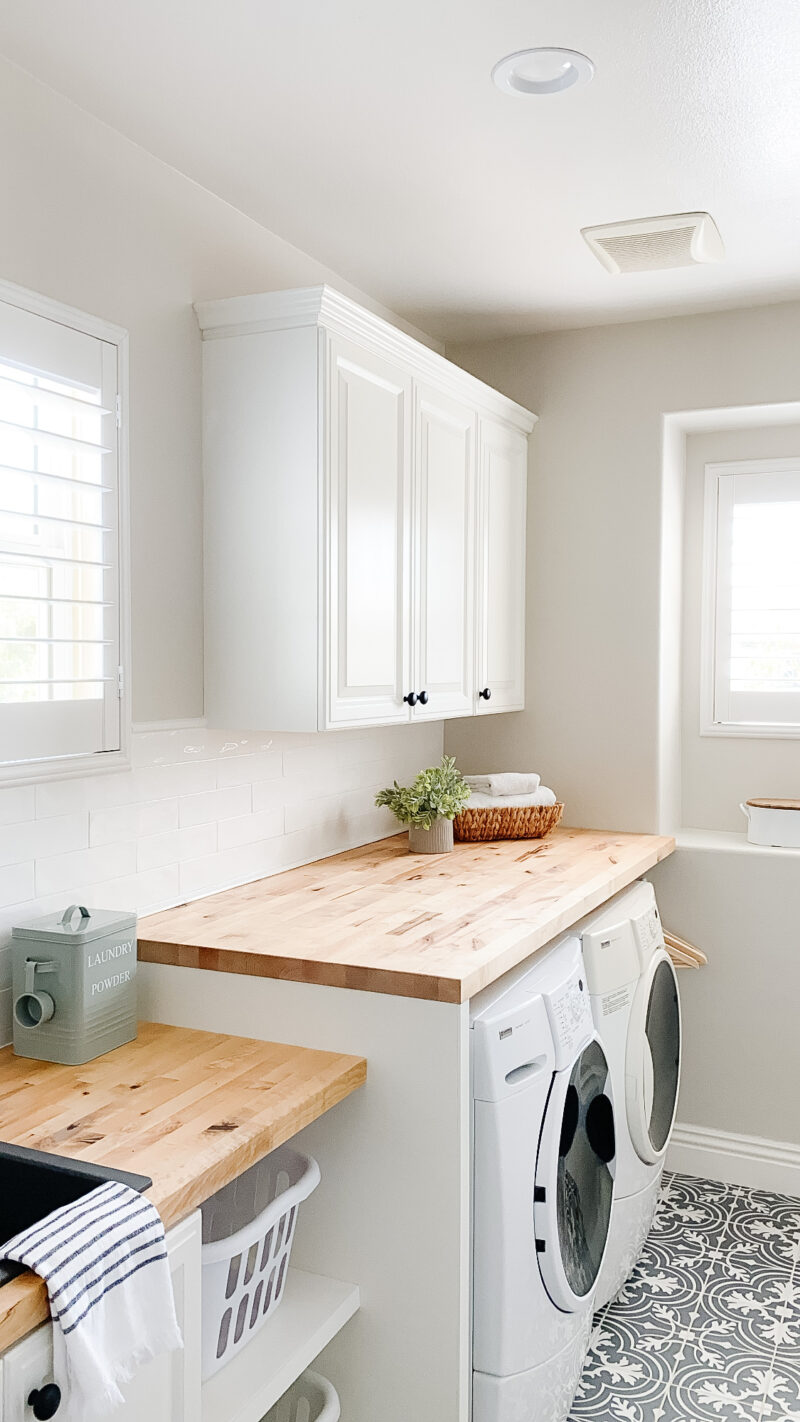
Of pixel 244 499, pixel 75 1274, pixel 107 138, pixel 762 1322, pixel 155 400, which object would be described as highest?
pixel 107 138

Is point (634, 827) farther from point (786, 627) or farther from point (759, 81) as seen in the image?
point (759, 81)

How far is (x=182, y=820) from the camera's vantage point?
2.43m

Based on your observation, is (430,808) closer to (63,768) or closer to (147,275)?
(63,768)

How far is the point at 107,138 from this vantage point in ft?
7.08

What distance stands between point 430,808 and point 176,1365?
179cm

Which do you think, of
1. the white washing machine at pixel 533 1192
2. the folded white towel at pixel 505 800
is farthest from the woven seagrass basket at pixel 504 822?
the white washing machine at pixel 533 1192

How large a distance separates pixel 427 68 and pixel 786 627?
88.6 inches

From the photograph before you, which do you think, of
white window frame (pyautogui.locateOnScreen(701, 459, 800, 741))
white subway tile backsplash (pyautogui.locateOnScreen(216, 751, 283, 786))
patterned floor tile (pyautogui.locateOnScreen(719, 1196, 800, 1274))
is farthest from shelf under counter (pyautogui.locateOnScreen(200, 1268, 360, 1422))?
white window frame (pyautogui.locateOnScreen(701, 459, 800, 741))

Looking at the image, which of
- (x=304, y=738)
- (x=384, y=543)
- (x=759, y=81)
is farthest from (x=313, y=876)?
(x=759, y=81)

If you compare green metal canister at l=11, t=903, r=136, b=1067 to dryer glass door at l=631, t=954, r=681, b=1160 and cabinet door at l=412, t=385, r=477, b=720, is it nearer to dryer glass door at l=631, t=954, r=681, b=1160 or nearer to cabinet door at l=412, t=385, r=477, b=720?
cabinet door at l=412, t=385, r=477, b=720

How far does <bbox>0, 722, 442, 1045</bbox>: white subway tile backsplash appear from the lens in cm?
201

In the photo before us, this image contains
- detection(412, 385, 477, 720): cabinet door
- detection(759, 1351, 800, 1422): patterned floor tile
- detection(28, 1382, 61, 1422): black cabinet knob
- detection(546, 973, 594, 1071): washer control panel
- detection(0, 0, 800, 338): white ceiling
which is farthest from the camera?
detection(412, 385, 477, 720): cabinet door

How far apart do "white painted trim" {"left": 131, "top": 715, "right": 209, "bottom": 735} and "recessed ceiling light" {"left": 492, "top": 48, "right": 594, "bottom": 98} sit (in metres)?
1.39

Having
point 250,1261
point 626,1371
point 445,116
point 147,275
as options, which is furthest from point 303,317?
point 626,1371
